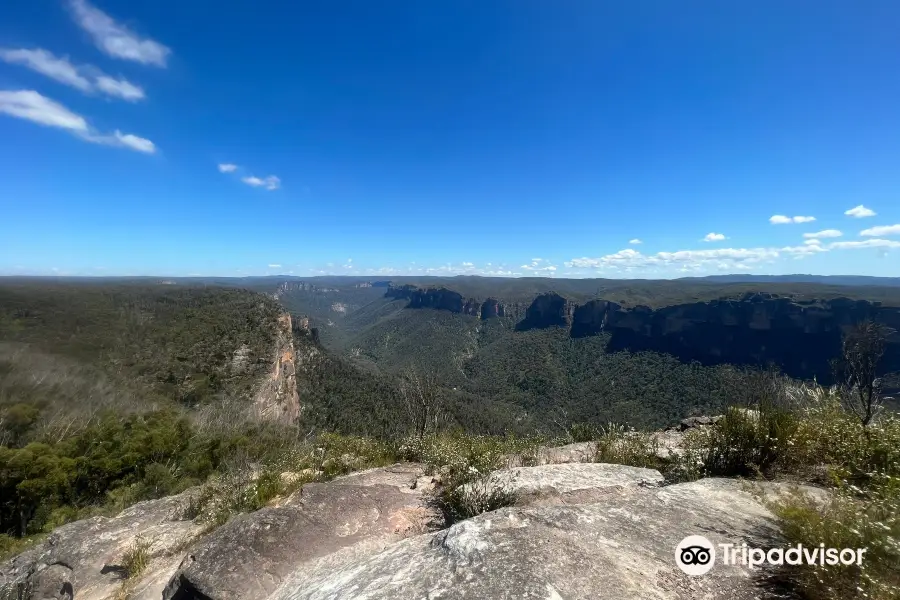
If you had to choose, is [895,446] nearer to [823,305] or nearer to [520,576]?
[520,576]

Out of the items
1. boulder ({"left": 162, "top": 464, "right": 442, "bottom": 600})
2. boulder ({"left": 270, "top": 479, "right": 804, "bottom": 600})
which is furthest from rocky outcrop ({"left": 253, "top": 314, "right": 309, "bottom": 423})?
boulder ({"left": 270, "top": 479, "right": 804, "bottom": 600})

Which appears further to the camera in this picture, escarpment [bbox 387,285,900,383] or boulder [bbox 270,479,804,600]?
escarpment [bbox 387,285,900,383]

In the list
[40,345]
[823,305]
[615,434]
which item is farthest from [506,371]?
[615,434]

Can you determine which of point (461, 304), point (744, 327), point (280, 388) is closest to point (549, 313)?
point (461, 304)

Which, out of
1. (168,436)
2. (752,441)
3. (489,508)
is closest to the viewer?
(489,508)

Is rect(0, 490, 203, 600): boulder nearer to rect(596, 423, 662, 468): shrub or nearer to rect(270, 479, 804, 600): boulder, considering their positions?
rect(270, 479, 804, 600): boulder

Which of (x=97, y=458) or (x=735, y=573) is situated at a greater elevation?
(x=735, y=573)

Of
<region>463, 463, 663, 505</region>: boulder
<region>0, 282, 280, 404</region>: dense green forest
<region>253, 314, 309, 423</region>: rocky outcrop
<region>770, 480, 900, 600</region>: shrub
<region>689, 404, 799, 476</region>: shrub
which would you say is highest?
<region>770, 480, 900, 600</region>: shrub
